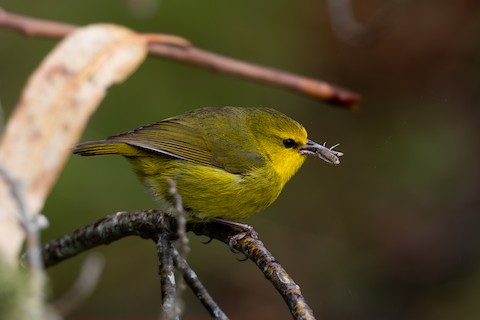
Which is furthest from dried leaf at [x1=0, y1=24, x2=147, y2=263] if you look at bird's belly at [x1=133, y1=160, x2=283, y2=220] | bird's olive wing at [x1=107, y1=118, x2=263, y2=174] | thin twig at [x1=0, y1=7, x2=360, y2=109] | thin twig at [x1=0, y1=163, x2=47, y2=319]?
bird's belly at [x1=133, y1=160, x2=283, y2=220]

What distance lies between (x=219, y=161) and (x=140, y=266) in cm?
288

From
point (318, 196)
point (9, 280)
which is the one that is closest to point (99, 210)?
point (318, 196)

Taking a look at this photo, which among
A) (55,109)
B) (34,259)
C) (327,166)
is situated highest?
(34,259)

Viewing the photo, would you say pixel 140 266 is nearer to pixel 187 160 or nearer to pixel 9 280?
pixel 187 160

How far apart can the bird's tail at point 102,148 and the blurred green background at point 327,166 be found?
7.45 ft

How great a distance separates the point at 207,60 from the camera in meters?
4.20

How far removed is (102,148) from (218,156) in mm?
686

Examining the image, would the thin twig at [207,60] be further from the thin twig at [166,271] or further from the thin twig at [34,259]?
the thin twig at [34,259]

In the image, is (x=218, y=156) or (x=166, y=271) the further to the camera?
(x=218, y=156)

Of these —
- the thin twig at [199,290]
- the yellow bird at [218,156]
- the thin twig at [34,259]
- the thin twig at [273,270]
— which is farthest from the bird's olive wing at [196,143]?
the thin twig at [34,259]

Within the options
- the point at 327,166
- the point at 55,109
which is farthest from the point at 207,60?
the point at 327,166

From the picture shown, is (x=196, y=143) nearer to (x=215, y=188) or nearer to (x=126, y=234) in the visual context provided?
(x=215, y=188)

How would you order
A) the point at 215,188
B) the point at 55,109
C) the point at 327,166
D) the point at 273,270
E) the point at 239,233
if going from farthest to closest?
the point at 327,166, the point at 215,188, the point at 239,233, the point at 55,109, the point at 273,270

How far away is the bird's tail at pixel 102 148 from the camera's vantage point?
413 cm
